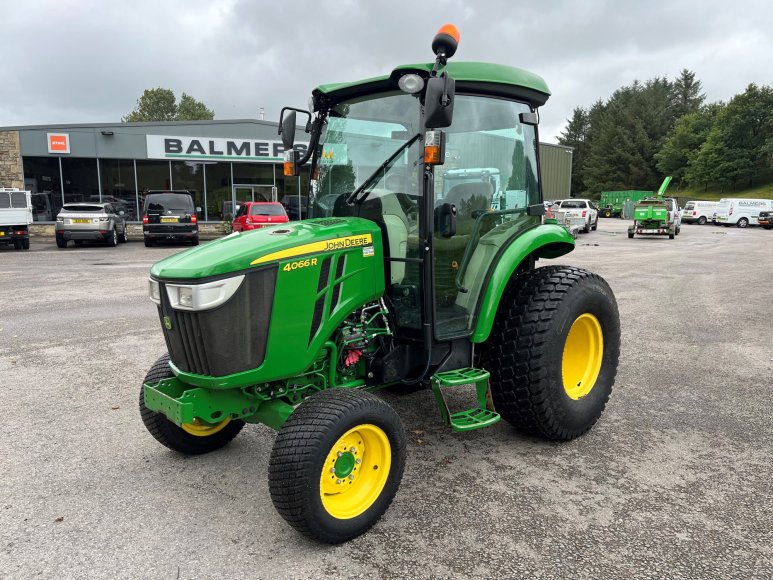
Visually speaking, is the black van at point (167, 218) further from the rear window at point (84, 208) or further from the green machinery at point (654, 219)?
the green machinery at point (654, 219)

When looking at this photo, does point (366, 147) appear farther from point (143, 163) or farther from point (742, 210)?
point (742, 210)

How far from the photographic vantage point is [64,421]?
4.24 metres

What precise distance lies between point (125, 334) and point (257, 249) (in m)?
4.79

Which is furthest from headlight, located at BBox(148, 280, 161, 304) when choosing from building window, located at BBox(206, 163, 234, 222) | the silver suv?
building window, located at BBox(206, 163, 234, 222)

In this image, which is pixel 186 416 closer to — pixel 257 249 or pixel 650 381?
pixel 257 249

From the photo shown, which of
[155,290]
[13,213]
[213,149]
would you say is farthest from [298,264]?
[213,149]

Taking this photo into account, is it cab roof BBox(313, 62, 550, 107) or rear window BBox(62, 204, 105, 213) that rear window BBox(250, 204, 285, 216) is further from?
cab roof BBox(313, 62, 550, 107)

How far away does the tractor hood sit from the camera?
108 inches

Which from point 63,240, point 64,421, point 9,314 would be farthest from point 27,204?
point 64,421

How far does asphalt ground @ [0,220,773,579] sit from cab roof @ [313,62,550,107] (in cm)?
231

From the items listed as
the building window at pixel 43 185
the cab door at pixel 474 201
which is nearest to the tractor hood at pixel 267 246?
the cab door at pixel 474 201

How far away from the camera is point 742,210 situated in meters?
34.4

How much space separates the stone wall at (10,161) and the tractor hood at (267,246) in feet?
79.5

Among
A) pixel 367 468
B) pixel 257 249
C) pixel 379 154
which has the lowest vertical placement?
pixel 367 468
